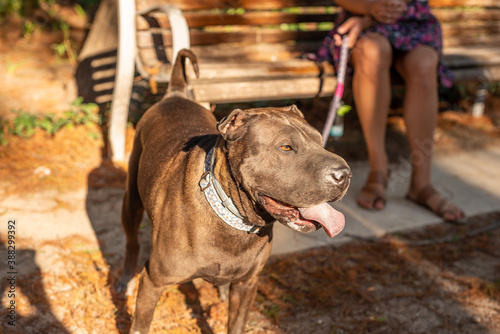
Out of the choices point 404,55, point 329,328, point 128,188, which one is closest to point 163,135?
Result: point 128,188

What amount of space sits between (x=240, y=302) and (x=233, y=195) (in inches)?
26.2

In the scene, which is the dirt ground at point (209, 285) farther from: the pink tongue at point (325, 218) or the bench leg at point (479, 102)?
the bench leg at point (479, 102)

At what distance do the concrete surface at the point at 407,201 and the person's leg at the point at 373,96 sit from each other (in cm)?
17

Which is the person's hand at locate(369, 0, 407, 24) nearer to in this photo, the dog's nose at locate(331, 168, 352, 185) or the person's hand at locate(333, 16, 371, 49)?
the person's hand at locate(333, 16, 371, 49)

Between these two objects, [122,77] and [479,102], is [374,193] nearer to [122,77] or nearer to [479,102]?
[122,77]

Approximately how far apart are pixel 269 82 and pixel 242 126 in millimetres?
2099

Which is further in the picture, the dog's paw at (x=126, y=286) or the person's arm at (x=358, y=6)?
the person's arm at (x=358, y=6)

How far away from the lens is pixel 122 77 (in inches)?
176

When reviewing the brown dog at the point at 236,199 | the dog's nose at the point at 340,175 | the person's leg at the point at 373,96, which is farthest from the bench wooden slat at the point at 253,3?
the dog's nose at the point at 340,175

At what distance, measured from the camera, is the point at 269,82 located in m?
4.21

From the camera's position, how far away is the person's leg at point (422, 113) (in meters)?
4.26

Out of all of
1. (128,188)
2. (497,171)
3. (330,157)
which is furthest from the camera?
(497,171)

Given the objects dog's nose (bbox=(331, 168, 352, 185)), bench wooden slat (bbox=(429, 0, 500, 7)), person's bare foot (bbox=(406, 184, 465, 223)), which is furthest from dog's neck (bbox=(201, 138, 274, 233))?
bench wooden slat (bbox=(429, 0, 500, 7))

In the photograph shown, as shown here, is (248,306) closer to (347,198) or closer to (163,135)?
(163,135)
